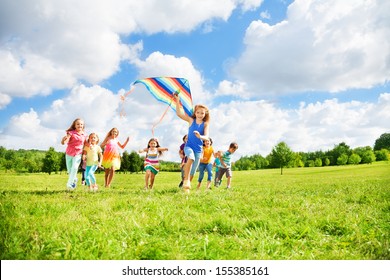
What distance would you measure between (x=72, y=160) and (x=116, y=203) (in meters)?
4.92

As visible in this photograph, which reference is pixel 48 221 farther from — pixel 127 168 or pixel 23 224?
pixel 127 168

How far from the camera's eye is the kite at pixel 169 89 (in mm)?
10258

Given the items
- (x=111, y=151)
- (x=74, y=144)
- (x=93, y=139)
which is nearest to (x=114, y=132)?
(x=111, y=151)

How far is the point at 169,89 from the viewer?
33.9 ft

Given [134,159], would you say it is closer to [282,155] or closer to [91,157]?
[282,155]

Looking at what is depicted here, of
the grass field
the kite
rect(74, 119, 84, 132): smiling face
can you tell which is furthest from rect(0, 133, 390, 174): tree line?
the grass field

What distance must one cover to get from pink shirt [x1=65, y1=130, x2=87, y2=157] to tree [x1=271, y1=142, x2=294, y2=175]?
200ft

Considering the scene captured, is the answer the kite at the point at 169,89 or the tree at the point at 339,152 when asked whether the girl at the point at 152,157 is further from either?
the tree at the point at 339,152

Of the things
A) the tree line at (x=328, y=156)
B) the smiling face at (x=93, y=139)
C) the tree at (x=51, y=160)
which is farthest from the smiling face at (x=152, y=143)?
the tree at (x=51, y=160)

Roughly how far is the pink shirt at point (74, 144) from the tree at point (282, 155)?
60.9 m

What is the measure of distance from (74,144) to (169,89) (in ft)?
12.2

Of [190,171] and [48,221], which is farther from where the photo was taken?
[190,171]
